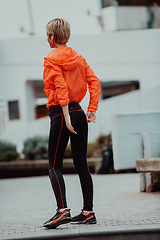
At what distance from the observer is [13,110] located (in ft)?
47.0

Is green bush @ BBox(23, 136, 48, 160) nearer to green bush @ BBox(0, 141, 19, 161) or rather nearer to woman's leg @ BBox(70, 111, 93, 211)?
green bush @ BBox(0, 141, 19, 161)

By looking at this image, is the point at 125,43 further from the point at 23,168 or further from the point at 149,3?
the point at 23,168

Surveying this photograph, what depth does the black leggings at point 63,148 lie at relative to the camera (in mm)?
3332

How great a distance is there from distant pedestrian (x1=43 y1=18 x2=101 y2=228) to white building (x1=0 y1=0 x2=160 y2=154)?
10.2m

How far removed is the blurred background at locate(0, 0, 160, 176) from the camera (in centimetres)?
1413

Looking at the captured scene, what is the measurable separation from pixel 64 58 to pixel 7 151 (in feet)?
32.6

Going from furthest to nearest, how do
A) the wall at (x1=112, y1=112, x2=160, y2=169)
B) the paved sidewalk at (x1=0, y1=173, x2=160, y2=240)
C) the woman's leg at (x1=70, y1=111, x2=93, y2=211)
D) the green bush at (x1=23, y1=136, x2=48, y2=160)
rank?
the green bush at (x1=23, y1=136, x2=48, y2=160) → the wall at (x1=112, y1=112, x2=160, y2=169) → the woman's leg at (x1=70, y1=111, x2=93, y2=211) → the paved sidewalk at (x1=0, y1=173, x2=160, y2=240)

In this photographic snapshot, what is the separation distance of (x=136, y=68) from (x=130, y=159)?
937 centimetres

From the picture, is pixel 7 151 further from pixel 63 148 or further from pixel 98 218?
pixel 63 148

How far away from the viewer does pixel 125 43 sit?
1475 centimetres

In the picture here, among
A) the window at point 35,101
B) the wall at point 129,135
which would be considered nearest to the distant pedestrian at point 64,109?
the wall at point 129,135

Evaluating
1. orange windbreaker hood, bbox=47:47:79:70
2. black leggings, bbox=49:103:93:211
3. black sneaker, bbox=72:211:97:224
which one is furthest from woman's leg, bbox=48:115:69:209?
orange windbreaker hood, bbox=47:47:79:70

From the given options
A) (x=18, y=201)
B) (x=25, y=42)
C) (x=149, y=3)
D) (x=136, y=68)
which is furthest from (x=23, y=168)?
(x=149, y=3)

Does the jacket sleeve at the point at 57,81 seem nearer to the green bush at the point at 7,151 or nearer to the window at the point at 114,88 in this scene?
the green bush at the point at 7,151
